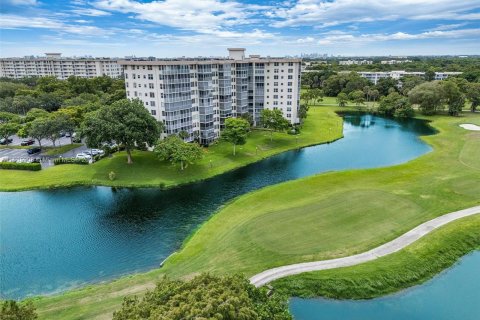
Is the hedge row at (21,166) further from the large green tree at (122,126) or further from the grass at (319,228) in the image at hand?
the grass at (319,228)

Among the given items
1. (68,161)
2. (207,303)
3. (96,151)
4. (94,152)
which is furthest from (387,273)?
(96,151)

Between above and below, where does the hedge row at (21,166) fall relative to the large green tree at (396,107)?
below

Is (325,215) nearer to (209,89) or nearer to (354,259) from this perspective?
(354,259)

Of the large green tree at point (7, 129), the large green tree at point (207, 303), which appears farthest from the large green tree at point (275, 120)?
the large green tree at point (207, 303)

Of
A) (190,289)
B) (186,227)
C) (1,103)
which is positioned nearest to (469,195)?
(186,227)

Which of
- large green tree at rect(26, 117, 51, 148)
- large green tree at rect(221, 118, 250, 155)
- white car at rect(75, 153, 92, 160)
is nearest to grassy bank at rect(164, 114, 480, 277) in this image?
large green tree at rect(221, 118, 250, 155)

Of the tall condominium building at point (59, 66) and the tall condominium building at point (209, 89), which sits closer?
the tall condominium building at point (209, 89)

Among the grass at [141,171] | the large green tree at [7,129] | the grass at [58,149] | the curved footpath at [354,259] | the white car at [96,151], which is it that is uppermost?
the large green tree at [7,129]

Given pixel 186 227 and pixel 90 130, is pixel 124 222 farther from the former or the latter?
pixel 90 130
